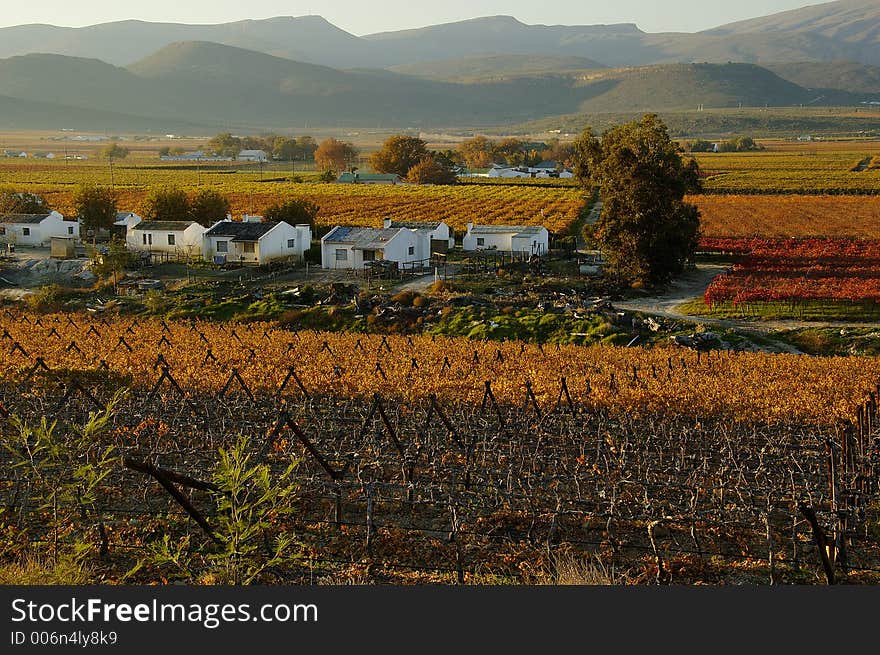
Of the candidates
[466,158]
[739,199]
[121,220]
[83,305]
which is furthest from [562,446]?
[466,158]

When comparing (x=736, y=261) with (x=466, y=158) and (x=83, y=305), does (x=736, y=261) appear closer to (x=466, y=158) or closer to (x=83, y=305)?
(x=83, y=305)

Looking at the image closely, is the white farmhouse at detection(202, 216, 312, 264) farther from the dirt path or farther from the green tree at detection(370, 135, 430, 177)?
the green tree at detection(370, 135, 430, 177)

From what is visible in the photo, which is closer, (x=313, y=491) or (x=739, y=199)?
(x=313, y=491)

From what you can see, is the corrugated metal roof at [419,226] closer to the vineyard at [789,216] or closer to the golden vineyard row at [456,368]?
the vineyard at [789,216]

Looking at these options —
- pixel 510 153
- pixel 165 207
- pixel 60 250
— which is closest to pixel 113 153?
pixel 510 153

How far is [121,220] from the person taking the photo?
6900cm

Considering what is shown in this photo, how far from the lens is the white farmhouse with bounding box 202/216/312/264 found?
55.0m

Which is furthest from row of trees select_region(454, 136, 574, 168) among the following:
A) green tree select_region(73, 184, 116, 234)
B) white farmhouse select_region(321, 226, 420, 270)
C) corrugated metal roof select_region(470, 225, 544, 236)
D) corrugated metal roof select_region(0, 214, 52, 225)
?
white farmhouse select_region(321, 226, 420, 270)

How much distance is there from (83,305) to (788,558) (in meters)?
40.0

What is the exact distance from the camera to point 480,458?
18203 mm

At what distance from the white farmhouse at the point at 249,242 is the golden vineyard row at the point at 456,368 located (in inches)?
707

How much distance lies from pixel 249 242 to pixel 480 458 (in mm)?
Result: 39654

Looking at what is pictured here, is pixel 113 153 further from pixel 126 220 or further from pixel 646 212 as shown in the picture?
pixel 646 212

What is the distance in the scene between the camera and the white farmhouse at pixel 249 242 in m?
55.0
